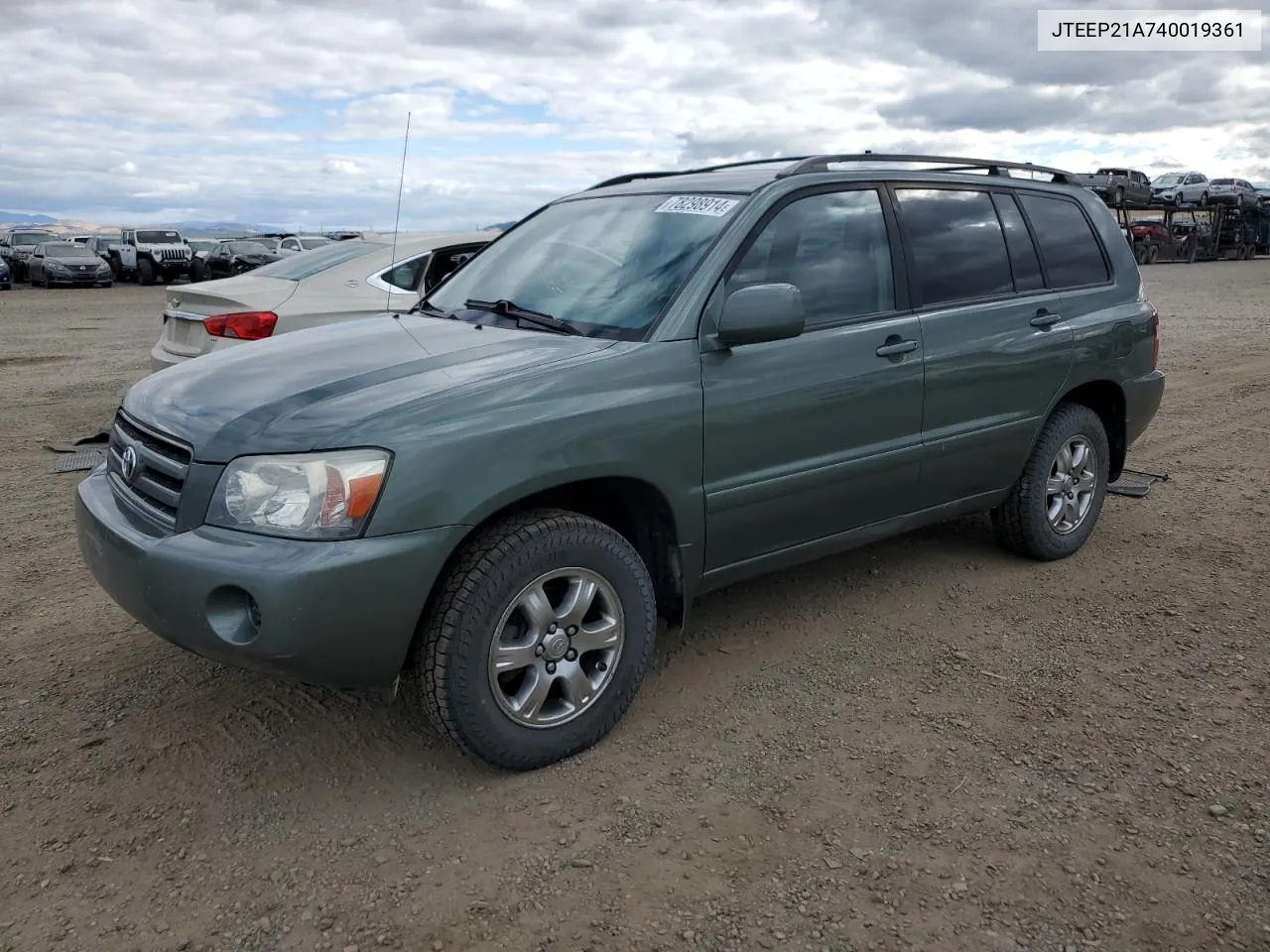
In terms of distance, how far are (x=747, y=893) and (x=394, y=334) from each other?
2.21 meters

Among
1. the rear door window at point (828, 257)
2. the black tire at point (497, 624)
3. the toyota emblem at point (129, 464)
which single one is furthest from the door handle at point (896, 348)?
the toyota emblem at point (129, 464)

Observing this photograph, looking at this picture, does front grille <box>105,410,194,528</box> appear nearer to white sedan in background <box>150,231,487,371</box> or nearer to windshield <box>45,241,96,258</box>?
white sedan in background <box>150,231,487,371</box>

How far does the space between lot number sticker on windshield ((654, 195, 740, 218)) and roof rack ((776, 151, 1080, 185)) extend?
0.87 ft

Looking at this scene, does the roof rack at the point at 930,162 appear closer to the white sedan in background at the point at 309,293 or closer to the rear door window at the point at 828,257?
the rear door window at the point at 828,257

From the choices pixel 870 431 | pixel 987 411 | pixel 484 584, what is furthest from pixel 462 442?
pixel 987 411

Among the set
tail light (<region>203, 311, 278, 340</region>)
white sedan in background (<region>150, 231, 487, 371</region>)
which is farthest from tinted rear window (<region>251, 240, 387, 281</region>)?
tail light (<region>203, 311, 278, 340</region>)

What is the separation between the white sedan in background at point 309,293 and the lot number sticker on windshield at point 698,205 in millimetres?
2747

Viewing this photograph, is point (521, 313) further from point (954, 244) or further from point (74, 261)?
point (74, 261)

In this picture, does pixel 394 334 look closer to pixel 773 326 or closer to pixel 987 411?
pixel 773 326

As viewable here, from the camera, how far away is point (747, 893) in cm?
260

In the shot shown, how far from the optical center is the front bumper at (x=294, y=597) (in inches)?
106

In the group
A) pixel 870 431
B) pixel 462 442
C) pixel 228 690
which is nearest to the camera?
pixel 462 442

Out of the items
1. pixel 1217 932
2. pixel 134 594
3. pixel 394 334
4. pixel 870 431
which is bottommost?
pixel 1217 932

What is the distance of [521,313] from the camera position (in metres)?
3.77
